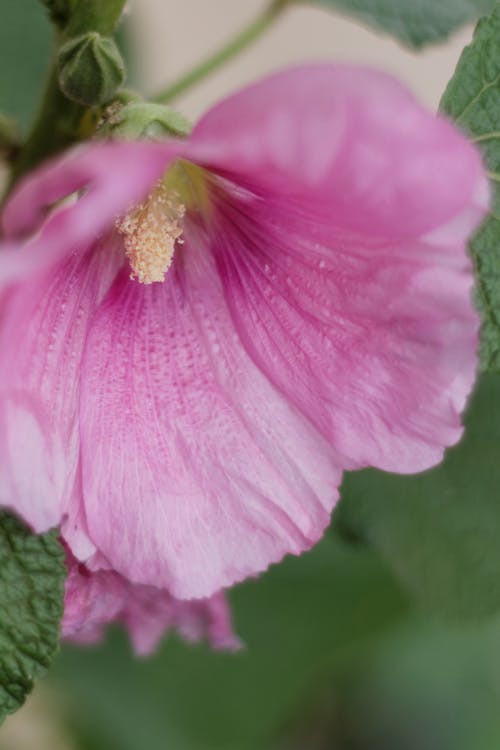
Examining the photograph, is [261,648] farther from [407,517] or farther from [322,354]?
[322,354]

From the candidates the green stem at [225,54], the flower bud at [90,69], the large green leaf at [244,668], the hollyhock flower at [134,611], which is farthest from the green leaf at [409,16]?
the large green leaf at [244,668]

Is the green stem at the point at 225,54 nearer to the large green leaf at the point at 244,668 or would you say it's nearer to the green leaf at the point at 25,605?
the green leaf at the point at 25,605

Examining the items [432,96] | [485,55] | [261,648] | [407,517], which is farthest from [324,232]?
[432,96]

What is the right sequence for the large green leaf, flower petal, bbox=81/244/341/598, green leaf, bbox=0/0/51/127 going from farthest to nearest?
the large green leaf → green leaf, bbox=0/0/51/127 → flower petal, bbox=81/244/341/598

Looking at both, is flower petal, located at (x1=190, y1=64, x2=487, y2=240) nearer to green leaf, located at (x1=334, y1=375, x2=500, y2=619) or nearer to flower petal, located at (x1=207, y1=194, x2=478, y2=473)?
flower petal, located at (x1=207, y1=194, x2=478, y2=473)

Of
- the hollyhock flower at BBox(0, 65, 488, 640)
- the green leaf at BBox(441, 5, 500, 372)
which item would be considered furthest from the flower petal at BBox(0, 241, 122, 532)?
the green leaf at BBox(441, 5, 500, 372)

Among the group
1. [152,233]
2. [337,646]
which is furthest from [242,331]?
[337,646]

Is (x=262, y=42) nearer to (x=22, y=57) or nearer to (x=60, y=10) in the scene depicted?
(x=22, y=57)
